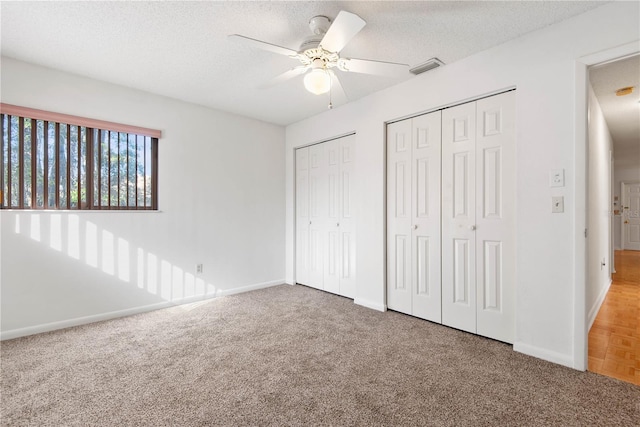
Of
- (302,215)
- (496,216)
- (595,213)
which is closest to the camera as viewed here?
(496,216)

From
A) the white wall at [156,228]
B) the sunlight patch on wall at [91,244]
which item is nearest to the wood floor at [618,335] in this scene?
the white wall at [156,228]

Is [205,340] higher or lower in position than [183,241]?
lower

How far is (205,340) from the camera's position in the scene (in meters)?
2.53

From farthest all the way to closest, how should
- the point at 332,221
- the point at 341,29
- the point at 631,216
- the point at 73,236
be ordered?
the point at 631,216, the point at 332,221, the point at 73,236, the point at 341,29

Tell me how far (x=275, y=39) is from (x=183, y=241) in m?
2.48

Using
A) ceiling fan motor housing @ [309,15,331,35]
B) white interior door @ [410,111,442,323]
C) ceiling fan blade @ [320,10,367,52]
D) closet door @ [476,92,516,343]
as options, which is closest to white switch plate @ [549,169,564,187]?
closet door @ [476,92,516,343]

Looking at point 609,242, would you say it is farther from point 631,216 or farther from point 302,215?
point 302,215

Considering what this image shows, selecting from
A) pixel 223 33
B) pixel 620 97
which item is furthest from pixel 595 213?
pixel 223 33

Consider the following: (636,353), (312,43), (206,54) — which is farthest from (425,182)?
(206,54)

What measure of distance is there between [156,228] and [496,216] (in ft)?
11.3

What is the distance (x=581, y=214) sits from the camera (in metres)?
2.02

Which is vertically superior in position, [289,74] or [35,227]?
[289,74]

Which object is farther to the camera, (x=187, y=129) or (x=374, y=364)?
(x=187, y=129)

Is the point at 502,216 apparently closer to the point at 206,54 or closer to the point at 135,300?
the point at 206,54
